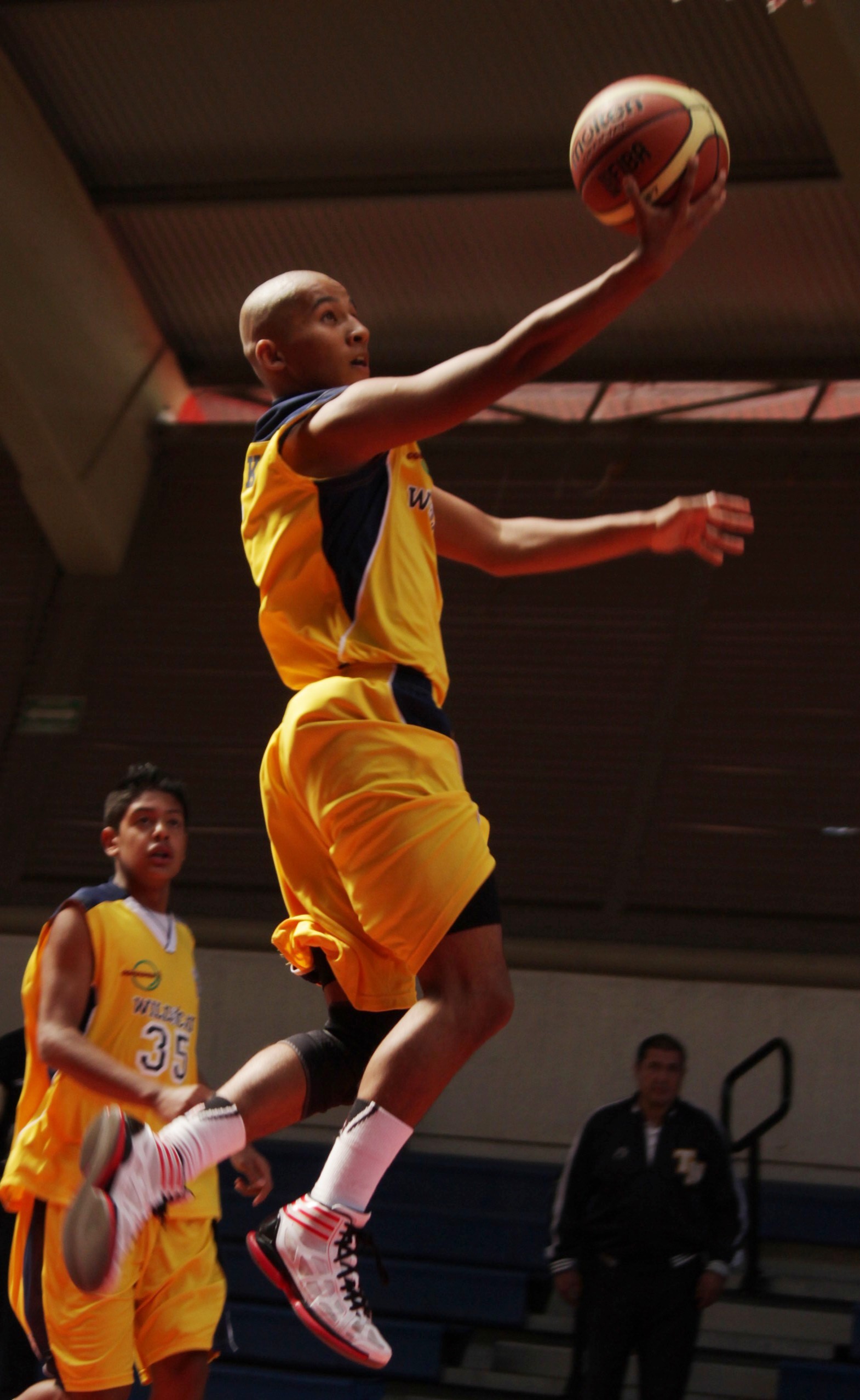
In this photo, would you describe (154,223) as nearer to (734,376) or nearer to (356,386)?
(734,376)

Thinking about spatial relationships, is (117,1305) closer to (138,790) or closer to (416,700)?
(138,790)

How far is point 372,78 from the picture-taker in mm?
9258

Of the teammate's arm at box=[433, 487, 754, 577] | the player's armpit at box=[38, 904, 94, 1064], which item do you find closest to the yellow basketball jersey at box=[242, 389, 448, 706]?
the teammate's arm at box=[433, 487, 754, 577]

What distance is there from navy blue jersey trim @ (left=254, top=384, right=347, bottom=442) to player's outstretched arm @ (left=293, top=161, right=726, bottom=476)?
0.21 feet

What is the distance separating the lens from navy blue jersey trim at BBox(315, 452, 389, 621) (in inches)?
120

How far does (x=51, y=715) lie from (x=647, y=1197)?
5749mm

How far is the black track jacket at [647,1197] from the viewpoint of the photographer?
225 inches

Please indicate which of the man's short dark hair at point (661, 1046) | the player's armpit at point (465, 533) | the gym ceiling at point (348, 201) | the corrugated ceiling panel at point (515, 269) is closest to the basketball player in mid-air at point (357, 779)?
the player's armpit at point (465, 533)

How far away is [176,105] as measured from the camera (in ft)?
31.9

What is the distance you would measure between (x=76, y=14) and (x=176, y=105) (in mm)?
781

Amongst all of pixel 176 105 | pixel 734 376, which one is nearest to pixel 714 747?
pixel 734 376

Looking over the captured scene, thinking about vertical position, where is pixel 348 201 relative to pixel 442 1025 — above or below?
above

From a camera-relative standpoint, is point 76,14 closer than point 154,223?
Yes

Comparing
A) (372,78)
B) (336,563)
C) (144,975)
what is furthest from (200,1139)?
(372,78)
